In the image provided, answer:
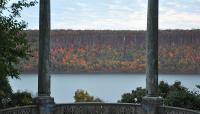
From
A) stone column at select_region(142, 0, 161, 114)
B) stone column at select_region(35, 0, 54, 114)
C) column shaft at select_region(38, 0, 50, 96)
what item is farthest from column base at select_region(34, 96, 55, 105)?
stone column at select_region(142, 0, 161, 114)

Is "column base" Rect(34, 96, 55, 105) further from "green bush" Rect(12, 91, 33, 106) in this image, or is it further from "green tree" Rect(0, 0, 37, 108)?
"green bush" Rect(12, 91, 33, 106)

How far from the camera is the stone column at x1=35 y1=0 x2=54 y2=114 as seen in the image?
23.2 m

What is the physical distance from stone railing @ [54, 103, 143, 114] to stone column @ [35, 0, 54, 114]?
3.90 feet

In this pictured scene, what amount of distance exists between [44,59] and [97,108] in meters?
4.12

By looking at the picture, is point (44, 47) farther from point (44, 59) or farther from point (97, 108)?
point (97, 108)

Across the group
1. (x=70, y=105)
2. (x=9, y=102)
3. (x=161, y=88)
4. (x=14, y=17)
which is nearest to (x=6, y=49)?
(x=14, y=17)

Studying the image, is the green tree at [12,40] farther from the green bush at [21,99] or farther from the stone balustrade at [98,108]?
the green bush at [21,99]

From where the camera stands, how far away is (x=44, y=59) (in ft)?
76.8

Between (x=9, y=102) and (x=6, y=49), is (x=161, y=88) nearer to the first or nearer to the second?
(x=9, y=102)

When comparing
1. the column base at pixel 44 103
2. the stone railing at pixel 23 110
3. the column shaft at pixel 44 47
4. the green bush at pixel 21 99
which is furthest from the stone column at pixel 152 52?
the green bush at pixel 21 99

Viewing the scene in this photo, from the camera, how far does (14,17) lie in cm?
2089

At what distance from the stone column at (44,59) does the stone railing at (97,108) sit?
1.19m

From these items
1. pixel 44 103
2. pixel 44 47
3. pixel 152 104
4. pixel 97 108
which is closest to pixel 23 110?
pixel 44 103

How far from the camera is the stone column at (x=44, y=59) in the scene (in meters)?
23.2
